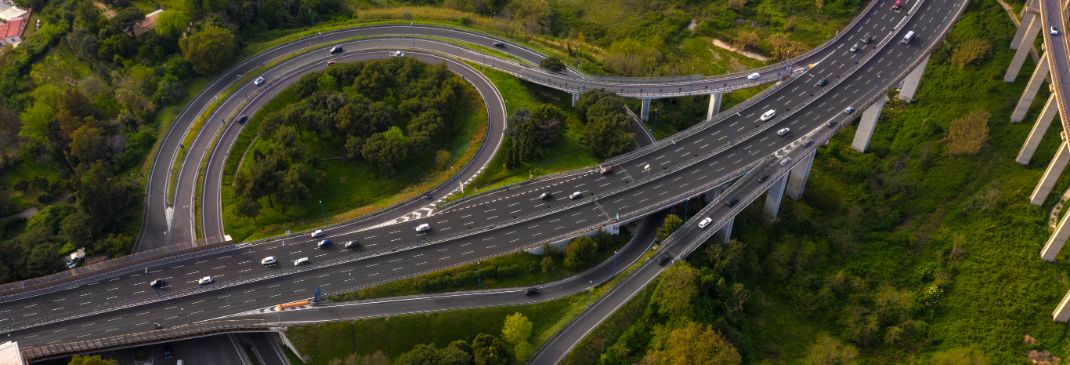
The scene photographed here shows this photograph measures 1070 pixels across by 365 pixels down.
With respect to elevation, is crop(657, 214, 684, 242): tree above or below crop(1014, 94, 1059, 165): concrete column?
below

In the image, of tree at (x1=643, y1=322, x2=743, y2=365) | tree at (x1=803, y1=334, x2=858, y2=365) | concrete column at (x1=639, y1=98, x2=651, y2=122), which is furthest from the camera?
concrete column at (x1=639, y1=98, x2=651, y2=122)

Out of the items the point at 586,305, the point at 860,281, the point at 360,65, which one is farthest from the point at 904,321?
the point at 360,65

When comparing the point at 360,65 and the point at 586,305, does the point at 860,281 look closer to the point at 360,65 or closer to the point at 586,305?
the point at 586,305

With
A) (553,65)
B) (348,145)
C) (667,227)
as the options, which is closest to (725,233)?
(667,227)

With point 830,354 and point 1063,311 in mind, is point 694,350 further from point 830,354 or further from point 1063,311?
point 1063,311

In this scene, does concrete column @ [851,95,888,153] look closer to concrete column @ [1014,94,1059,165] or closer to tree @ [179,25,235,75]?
concrete column @ [1014,94,1059,165]

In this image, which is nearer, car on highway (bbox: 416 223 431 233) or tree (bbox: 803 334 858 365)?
tree (bbox: 803 334 858 365)

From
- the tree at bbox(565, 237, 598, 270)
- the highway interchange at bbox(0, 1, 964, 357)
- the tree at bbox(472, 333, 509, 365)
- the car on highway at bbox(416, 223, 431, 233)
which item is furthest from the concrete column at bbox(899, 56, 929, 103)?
the tree at bbox(472, 333, 509, 365)
